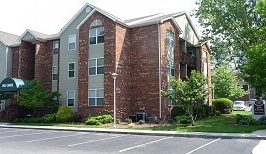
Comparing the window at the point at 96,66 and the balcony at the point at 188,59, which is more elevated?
the balcony at the point at 188,59

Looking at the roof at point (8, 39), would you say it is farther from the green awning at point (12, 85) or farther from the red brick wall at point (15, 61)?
the green awning at point (12, 85)

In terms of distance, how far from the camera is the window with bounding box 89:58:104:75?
29062 millimetres

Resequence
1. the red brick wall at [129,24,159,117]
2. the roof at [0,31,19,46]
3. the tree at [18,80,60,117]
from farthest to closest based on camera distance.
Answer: the roof at [0,31,19,46] < the tree at [18,80,60,117] < the red brick wall at [129,24,159,117]

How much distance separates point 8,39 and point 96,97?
1716 centimetres

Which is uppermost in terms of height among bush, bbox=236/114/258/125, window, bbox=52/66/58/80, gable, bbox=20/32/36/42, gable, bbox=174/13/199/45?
gable, bbox=174/13/199/45

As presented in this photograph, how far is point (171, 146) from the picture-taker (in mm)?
13906

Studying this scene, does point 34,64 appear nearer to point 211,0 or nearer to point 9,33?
point 9,33

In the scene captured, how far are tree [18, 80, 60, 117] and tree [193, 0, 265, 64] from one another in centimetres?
1814

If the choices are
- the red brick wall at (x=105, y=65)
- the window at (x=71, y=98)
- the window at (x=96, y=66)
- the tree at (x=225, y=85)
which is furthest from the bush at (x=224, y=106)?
the window at (x=71, y=98)

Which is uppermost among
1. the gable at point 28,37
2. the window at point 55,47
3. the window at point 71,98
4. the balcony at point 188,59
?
the gable at point 28,37

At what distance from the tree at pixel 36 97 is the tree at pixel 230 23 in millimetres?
18144

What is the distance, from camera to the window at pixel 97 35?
29.4 m

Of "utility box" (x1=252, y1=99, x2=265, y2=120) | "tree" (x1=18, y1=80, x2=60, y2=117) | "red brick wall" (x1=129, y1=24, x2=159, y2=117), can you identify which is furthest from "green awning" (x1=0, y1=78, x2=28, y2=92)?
"utility box" (x1=252, y1=99, x2=265, y2=120)

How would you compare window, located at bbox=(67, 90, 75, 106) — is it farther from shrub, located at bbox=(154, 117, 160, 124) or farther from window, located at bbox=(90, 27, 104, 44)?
shrub, located at bbox=(154, 117, 160, 124)
